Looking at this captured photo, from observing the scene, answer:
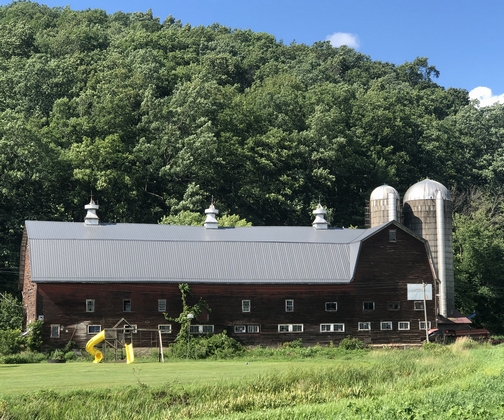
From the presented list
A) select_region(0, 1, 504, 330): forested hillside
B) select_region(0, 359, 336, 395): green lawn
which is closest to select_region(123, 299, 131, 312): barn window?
select_region(0, 359, 336, 395): green lawn

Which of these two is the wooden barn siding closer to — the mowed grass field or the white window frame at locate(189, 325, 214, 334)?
the white window frame at locate(189, 325, 214, 334)

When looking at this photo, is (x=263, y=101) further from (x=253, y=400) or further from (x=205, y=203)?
(x=253, y=400)

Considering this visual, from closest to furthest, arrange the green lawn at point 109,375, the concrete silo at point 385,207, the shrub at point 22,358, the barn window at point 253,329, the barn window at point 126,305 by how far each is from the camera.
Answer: the green lawn at point 109,375 < the shrub at point 22,358 < the barn window at point 126,305 < the barn window at point 253,329 < the concrete silo at point 385,207

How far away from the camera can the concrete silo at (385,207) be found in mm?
48875

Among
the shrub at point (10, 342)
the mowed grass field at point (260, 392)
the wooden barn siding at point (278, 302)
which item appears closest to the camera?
the mowed grass field at point (260, 392)

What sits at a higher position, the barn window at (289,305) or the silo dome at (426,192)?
the silo dome at (426,192)

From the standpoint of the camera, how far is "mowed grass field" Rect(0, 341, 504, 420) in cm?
1986

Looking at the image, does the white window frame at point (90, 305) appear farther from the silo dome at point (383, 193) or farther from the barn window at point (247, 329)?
the silo dome at point (383, 193)

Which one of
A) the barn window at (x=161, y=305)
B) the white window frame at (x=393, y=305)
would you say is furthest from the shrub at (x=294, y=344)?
the barn window at (x=161, y=305)

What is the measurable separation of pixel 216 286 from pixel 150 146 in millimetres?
22693

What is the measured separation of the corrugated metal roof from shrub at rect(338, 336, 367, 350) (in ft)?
10.0

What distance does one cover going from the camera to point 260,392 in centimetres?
2262

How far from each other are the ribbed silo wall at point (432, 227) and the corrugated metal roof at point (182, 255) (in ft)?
18.3

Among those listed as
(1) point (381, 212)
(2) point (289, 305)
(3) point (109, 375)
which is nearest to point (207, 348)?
(2) point (289, 305)
